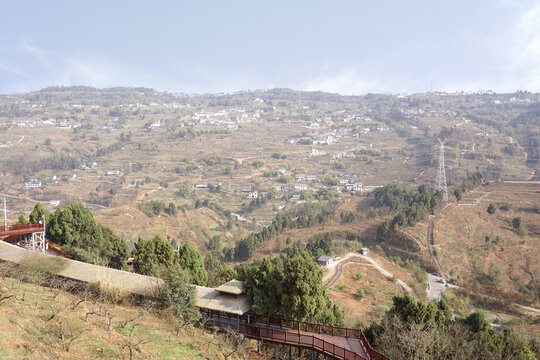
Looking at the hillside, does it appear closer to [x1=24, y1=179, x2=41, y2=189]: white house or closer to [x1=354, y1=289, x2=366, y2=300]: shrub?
[x1=354, y1=289, x2=366, y2=300]: shrub

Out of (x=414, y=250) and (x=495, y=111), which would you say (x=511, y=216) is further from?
(x=495, y=111)

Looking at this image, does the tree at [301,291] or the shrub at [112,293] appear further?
the shrub at [112,293]

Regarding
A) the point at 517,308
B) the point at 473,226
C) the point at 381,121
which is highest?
the point at 381,121

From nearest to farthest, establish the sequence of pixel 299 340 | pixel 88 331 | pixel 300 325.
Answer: pixel 88 331 → pixel 299 340 → pixel 300 325

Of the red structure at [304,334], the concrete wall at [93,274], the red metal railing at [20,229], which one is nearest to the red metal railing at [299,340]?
the red structure at [304,334]

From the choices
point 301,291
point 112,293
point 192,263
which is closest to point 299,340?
point 301,291

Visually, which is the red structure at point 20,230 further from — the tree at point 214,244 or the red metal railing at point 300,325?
the tree at point 214,244

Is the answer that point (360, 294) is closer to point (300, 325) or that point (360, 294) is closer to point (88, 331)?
point (300, 325)

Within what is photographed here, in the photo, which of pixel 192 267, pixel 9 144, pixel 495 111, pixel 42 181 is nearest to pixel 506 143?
pixel 495 111
